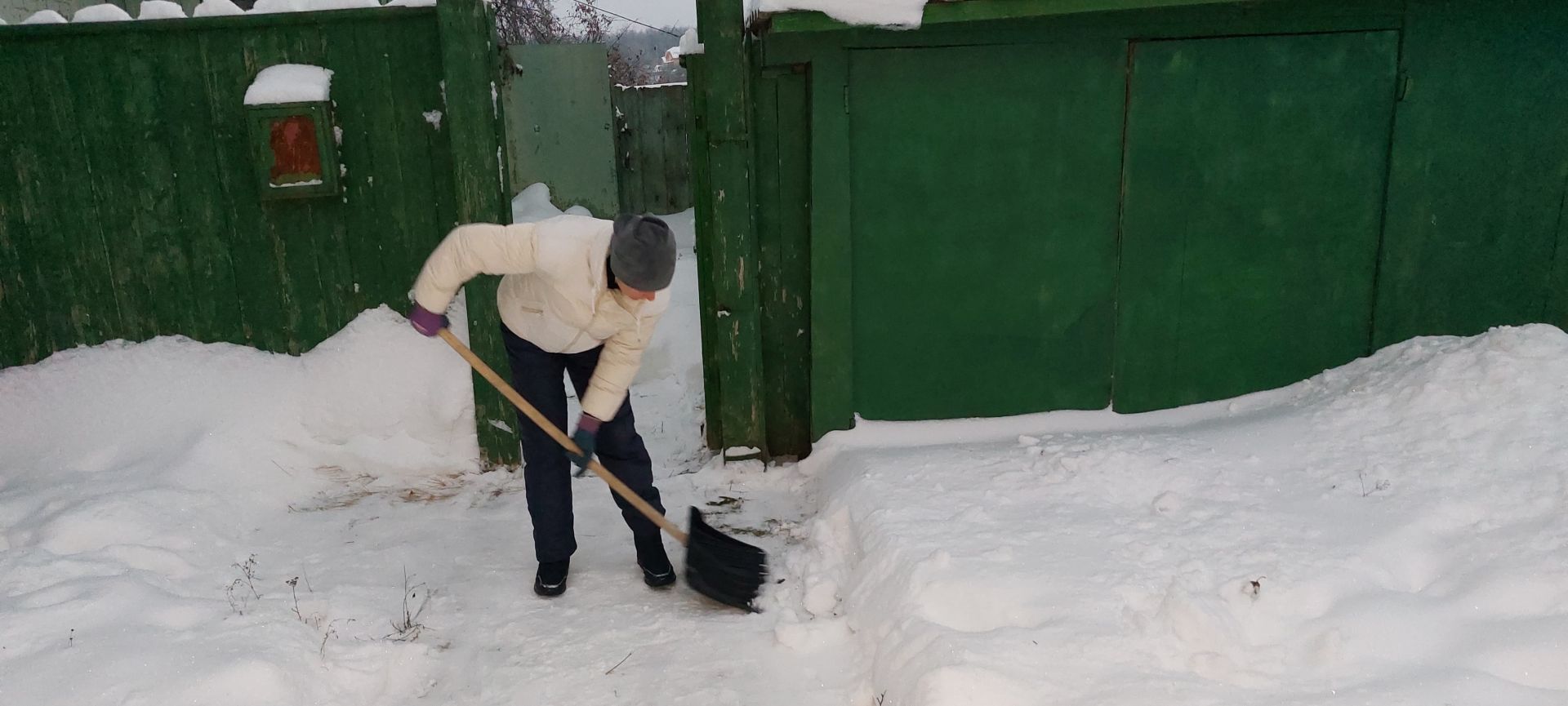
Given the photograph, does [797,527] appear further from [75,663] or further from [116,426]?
[116,426]

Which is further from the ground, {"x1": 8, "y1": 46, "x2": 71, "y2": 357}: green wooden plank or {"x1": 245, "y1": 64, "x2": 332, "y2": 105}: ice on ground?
{"x1": 245, "y1": 64, "x2": 332, "y2": 105}: ice on ground

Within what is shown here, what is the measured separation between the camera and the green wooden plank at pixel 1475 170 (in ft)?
15.0

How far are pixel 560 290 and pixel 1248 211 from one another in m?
3.21

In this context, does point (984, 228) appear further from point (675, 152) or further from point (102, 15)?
point (675, 152)

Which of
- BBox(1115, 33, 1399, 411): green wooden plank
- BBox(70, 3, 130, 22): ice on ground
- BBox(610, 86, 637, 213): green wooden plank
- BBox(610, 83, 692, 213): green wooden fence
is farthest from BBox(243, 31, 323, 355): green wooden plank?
BBox(610, 83, 692, 213): green wooden fence

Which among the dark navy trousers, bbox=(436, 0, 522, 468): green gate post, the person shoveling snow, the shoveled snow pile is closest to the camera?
the shoveled snow pile

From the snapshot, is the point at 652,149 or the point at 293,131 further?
the point at 652,149

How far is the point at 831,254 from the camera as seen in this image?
178 inches

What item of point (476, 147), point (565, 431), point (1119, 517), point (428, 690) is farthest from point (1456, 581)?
point (476, 147)

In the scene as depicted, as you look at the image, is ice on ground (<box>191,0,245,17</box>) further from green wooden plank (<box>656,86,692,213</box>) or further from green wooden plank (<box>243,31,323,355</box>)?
green wooden plank (<box>656,86,692,213</box>)

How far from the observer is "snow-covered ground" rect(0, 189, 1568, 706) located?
2.86 m

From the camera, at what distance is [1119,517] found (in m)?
3.63

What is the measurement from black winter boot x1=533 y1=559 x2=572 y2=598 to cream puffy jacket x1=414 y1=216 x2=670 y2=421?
2.19 feet

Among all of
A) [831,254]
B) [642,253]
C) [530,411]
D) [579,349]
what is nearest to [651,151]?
[831,254]
